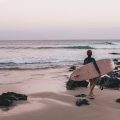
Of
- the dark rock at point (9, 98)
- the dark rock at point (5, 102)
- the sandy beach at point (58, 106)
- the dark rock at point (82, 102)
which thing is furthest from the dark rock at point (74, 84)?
the dark rock at point (5, 102)

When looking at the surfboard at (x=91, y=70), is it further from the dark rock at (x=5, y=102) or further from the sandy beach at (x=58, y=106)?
the dark rock at (x=5, y=102)

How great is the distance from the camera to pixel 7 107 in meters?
10.0

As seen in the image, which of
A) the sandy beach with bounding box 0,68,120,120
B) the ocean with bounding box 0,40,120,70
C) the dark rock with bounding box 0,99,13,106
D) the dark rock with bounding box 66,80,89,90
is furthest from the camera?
the ocean with bounding box 0,40,120,70

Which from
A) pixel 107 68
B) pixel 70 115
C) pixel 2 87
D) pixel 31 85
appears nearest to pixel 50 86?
pixel 31 85

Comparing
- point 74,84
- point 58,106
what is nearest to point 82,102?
point 58,106

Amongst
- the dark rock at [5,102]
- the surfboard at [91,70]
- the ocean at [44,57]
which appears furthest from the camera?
the ocean at [44,57]

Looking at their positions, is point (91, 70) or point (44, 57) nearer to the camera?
point (91, 70)

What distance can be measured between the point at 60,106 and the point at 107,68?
127 inches

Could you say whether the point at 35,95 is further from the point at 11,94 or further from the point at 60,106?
the point at 60,106

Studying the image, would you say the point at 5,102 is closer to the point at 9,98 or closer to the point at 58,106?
the point at 9,98

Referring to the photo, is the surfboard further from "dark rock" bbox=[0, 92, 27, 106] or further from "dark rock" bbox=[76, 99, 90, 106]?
"dark rock" bbox=[0, 92, 27, 106]

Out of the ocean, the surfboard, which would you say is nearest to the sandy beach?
the surfboard

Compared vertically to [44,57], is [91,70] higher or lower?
higher

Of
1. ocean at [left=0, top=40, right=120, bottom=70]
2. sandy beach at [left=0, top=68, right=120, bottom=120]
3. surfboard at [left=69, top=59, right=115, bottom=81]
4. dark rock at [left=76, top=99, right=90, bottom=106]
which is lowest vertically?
ocean at [left=0, top=40, right=120, bottom=70]
